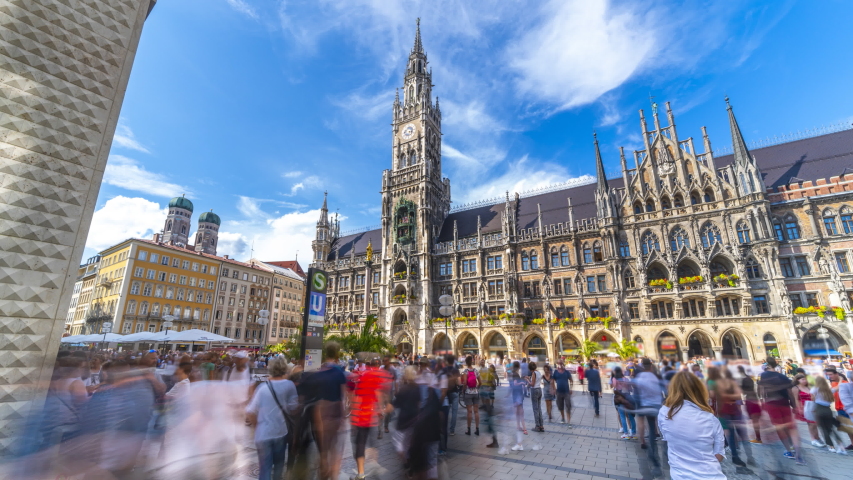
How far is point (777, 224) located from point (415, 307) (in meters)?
33.0

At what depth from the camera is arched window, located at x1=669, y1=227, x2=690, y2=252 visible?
31.6 m

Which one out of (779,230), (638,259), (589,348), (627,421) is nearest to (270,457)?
(627,421)

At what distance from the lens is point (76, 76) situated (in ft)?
19.3

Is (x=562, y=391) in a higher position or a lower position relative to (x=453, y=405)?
higher

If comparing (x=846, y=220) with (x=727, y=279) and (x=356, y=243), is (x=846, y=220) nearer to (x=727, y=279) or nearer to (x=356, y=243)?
(x=727, y=279)

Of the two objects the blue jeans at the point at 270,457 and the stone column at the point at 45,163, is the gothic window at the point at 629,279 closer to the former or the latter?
the blue jeans at the point at 270,457

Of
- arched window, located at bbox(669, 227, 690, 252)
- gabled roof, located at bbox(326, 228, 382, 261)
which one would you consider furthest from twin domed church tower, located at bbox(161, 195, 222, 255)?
arched window, located at bbox(669, 227, 690, 252)

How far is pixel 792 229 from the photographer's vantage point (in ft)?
93.7

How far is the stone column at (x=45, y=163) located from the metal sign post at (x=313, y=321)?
19.5 ft

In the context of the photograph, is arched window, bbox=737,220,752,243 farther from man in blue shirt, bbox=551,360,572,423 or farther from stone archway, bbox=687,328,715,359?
man in blue shirt, bbox=551,360,572,423

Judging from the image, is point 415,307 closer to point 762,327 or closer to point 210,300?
point 762,327

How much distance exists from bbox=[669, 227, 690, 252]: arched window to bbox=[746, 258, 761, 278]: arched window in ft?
13.8

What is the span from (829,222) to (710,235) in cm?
730

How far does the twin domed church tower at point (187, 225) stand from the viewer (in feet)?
315
